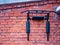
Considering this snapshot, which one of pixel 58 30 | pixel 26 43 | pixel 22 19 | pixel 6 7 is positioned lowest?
pixel 26 43

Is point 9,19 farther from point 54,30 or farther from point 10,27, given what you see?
point 54,30

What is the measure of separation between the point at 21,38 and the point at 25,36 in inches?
4.1

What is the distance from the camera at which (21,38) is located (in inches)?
170

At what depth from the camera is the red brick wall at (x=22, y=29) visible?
430cm

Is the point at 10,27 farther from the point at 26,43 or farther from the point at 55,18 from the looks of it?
the point at 55,18

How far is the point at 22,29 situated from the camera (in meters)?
4.33

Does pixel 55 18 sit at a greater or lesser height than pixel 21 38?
greater

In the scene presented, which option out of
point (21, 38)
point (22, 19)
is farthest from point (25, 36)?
point (22, 19)

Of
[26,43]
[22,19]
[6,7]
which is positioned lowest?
[26,43]

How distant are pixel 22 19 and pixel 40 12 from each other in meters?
0.45

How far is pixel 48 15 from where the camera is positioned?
4309mm

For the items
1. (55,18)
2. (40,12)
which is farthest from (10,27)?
(55,18)

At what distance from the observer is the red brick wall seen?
4.30m

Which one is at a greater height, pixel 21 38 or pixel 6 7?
pixel 6 7
